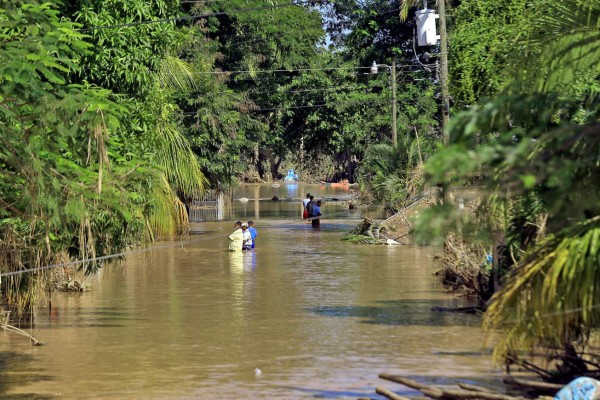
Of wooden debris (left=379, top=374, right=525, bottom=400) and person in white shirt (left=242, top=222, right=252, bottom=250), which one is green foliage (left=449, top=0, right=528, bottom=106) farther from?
person in white shirt (left=242, top=222, right=252, bottom=250)

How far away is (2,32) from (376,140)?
39.5 meters

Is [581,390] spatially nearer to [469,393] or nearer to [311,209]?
[469,393]

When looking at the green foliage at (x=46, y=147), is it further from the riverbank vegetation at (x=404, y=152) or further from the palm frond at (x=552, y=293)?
the palm frond at (x=552, y=293)

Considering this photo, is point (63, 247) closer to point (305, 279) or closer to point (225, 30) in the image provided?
point (305, 279)

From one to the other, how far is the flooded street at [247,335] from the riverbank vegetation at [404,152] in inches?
41.2

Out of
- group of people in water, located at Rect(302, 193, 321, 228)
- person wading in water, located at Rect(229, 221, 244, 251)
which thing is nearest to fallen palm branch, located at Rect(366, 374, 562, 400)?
person wading in water, located at Rect(229, 221, 244, 251)

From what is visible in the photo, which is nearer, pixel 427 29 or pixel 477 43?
pixel 477 43

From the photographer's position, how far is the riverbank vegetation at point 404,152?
26.7 feet

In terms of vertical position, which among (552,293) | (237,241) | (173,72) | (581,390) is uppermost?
(173,72)

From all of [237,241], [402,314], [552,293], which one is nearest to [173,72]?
[237,241]

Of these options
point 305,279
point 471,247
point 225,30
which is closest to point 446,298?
point 471,247

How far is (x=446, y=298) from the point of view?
23.2 m

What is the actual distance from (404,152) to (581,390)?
31.0 metres

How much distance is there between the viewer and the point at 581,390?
32.3ft
